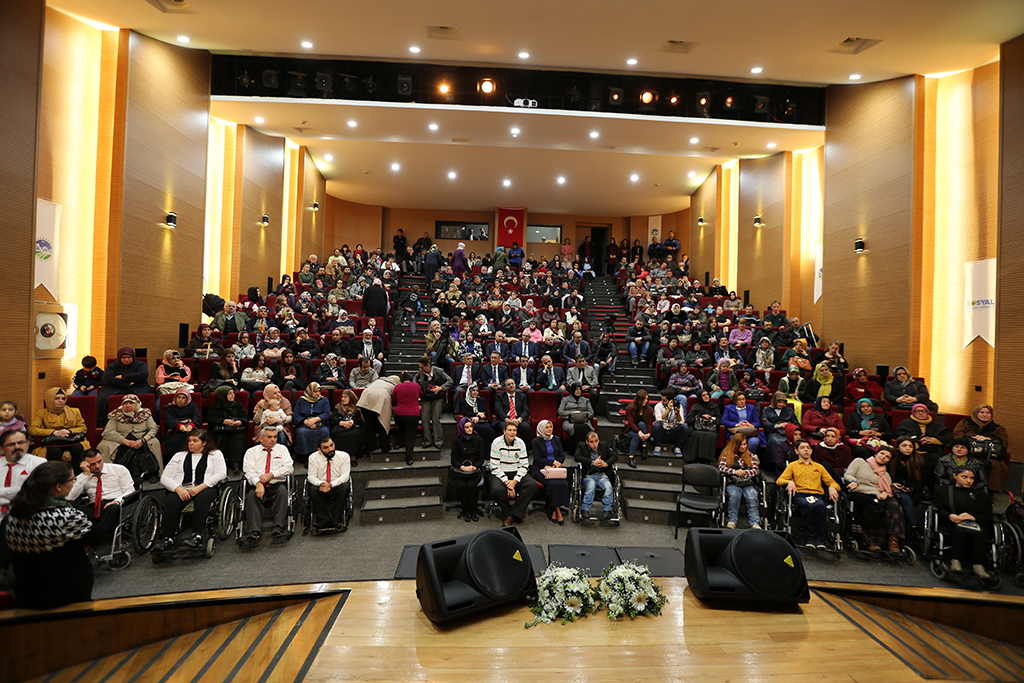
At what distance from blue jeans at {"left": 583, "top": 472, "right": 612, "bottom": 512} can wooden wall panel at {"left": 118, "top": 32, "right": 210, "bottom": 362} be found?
6.28 metres

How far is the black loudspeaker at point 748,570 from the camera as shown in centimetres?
337

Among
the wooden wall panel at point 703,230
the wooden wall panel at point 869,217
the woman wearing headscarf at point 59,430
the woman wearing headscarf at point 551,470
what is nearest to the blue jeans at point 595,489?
the woman wearing headscarf at point 551,470

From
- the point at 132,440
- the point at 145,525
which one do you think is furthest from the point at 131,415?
the point at 145,525

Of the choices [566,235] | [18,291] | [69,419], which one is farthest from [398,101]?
[566,235]

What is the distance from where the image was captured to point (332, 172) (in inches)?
567

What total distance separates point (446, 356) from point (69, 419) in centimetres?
464

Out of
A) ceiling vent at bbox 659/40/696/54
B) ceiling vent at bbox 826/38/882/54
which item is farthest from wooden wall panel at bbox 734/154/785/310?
ceiling vent at bbox 659/40/696/54

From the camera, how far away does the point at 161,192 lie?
310 inches

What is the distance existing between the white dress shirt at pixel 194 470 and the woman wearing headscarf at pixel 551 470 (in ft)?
10.1

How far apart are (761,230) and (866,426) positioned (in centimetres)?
656

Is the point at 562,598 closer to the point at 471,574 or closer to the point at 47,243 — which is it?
the point at 471,574

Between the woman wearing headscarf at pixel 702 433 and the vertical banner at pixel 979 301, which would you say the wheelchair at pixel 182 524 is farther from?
the vertical banner at pixel 979 301

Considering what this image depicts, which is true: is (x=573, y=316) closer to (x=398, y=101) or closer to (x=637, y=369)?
(x=637, y=369)

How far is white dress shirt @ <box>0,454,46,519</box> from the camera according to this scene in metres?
4.22
